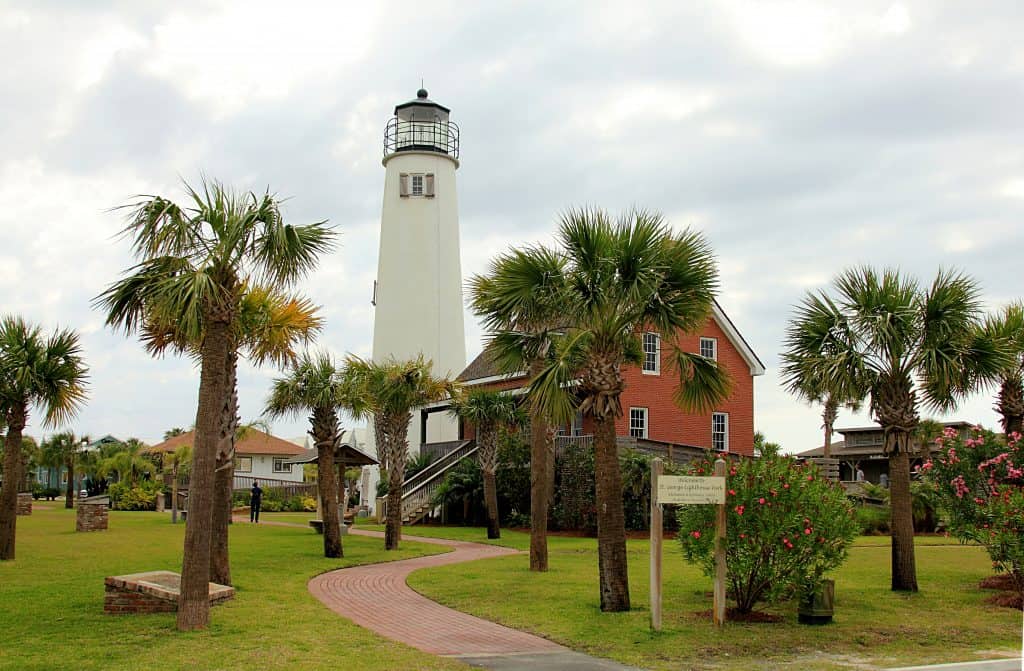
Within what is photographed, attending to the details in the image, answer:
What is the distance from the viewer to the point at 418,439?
44750 mm

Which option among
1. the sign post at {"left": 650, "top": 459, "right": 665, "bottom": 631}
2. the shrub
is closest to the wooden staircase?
the shrub

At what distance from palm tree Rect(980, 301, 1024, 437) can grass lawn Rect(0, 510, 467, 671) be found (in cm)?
1346

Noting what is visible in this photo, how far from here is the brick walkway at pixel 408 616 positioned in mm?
11438

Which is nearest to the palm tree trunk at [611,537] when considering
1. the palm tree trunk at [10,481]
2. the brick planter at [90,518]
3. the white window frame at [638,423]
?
the palm tree trunk at [10,481]

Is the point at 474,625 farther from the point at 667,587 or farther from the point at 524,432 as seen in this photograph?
the point at 524,432

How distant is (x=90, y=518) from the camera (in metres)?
28.9

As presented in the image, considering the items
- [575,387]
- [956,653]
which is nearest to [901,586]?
[956,653]

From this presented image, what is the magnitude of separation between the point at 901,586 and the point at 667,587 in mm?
4085

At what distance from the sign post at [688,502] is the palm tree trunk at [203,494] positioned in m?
5.73

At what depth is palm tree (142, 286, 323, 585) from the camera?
52.8 feet

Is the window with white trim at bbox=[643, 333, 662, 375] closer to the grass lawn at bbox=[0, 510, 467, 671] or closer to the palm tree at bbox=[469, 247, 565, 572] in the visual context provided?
the grass lawn at bbox=[0, 510, 467, 671]

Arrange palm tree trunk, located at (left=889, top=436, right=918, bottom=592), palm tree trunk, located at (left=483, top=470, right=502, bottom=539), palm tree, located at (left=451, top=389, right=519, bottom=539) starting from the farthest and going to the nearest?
palm tree, located at (left=451, top=389, right=519, bottom=539) < palm tree trunk, located at (left=483, top=470, right=502, bottom=539) < palm tree trunk, located at (left=889, top=436, right=918, bottom=592)

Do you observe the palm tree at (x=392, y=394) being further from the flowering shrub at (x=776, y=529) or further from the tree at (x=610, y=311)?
the flowering shrub at (x=776, y=529)

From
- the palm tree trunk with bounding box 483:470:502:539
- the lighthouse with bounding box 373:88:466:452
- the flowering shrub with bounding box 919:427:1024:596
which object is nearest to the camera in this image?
the flowering shrub with bounding box 919:427:1024:596
